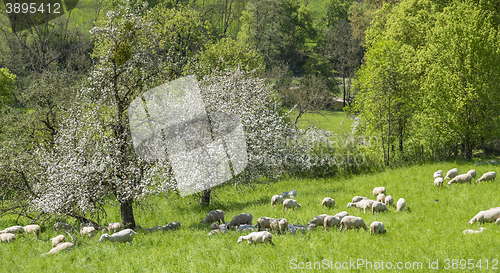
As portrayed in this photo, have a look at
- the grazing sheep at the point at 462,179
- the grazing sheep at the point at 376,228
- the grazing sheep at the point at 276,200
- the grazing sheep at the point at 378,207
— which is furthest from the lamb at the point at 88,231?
the grazing sheep at the point at 462,179

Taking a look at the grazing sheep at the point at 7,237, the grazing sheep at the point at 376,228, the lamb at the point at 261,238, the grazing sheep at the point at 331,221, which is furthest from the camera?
the grazing sheep at the point at 7,237

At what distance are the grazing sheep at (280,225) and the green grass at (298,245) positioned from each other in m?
0.63

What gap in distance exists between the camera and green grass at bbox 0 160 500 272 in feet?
35.9

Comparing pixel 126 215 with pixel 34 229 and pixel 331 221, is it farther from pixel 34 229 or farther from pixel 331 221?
pixel 331 221

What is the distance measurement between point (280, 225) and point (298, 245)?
2.06m

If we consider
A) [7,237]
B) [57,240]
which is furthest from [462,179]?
[7,237]

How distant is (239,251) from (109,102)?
9.56 metres

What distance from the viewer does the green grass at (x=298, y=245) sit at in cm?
1095

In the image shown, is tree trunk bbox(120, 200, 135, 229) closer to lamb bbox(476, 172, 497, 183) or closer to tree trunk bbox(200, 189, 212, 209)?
tree trunk bbox(200, 189, 212, 209)

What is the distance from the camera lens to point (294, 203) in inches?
746

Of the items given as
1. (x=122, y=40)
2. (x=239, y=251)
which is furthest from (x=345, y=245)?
(x=122, y=40)

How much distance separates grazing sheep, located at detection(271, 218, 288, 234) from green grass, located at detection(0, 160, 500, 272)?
2.08 ft

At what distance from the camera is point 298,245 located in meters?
12.3

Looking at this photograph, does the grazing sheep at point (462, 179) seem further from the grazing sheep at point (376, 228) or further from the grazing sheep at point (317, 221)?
the grazing sheep at point (317, 221)
